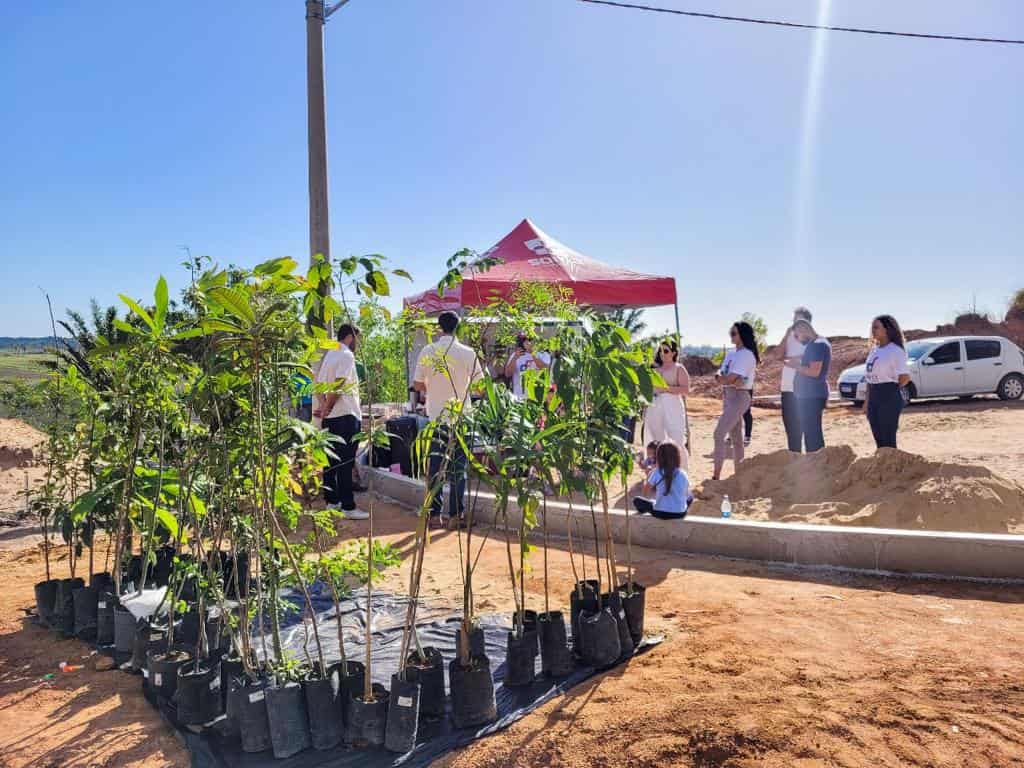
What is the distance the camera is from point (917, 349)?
16344 mm

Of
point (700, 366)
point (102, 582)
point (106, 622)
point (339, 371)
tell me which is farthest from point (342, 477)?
point (700, 366)

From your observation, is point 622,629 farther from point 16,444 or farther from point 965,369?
point 965,369

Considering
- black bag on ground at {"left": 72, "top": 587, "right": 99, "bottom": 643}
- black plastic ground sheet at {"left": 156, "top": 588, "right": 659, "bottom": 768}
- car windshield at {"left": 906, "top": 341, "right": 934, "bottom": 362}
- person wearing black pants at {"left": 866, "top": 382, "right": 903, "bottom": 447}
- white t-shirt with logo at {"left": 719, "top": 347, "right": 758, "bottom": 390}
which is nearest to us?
black plastic ground sheet at {"left": 156, "top": 588, "right": 659, "bottom": 768}

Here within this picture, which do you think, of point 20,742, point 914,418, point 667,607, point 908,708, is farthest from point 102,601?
point 914,418

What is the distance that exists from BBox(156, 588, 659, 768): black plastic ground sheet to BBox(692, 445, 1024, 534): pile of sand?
299 cm

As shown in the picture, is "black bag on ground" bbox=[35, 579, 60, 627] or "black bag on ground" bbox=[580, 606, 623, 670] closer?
"black bag on ground" bbox=[580, 606, 623, 670]

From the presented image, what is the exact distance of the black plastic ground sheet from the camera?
2723 mm

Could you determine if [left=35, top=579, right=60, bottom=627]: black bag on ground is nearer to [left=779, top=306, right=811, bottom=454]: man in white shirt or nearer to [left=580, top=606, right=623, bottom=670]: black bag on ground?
[left=580, top=606, right=623, bottom=670]: black bag on ground

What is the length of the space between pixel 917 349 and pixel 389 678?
16152mm

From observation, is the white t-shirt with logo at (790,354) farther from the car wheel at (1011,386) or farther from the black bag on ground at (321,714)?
the car wheel at (1011,386)

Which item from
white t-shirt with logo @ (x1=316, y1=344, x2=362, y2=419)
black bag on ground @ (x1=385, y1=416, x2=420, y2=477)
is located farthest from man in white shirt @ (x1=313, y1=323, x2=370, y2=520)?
black bag on ground @ (x1=385, y1=416, x2=420, y2=477)

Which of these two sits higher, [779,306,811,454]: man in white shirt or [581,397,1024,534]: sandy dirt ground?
[779,306,811,454]: man in white shirt

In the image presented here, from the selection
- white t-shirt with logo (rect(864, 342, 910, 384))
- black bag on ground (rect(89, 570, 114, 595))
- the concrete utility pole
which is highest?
the concrete utility pole

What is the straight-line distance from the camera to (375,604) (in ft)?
14.6
